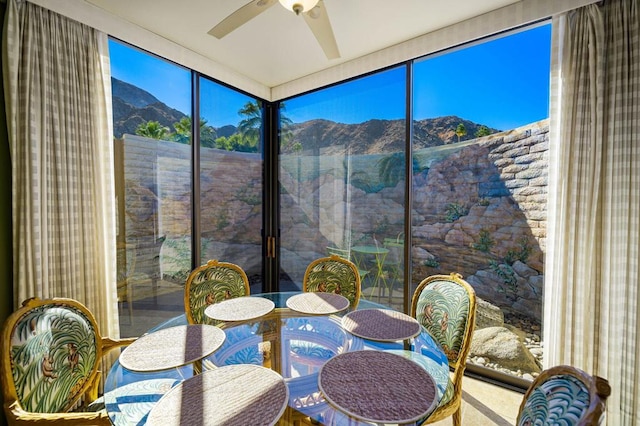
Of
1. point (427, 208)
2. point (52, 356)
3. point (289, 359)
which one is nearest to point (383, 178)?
point (427, 208)

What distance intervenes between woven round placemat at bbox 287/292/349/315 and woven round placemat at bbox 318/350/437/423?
0.52m

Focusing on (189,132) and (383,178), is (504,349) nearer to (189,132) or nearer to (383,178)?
(383,178)

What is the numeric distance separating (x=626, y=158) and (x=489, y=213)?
80cm

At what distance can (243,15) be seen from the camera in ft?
4.76

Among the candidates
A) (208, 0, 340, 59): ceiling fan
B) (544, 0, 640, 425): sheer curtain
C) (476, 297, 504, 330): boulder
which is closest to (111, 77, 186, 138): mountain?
(208, 0, 340, 59): ceiling fan

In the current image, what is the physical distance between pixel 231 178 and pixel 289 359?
7.30ft

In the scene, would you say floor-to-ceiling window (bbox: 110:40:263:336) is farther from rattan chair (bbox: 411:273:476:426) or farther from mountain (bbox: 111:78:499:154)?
rattan chair (bbox: 411:273:476:426)

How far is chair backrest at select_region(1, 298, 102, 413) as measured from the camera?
42.4 inches

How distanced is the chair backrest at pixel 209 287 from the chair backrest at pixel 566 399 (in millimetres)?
1671

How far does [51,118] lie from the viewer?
178cm

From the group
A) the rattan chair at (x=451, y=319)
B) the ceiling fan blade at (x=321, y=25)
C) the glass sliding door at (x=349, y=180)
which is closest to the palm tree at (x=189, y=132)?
the glass sliding door at (x=349, y=180)

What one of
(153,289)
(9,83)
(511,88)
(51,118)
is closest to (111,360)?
(153,289)

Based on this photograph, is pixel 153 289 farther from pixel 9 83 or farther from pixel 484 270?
pixel 484 270

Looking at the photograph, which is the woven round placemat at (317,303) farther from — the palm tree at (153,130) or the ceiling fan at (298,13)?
the palm tree at (153,130)
